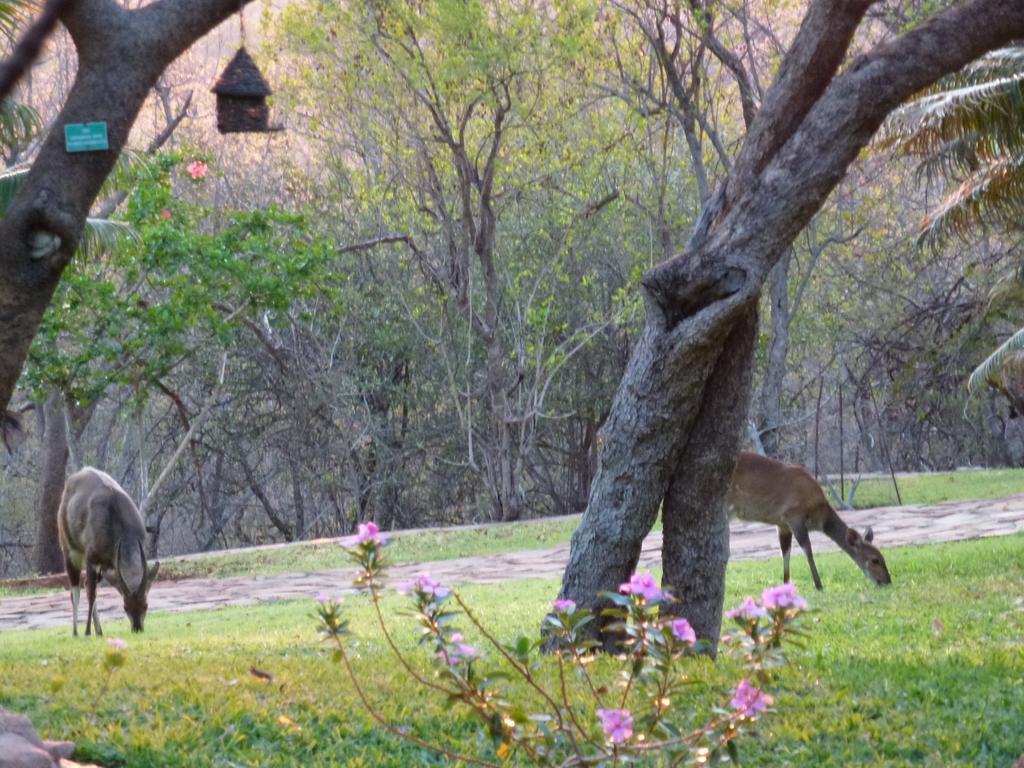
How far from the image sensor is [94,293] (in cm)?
1856

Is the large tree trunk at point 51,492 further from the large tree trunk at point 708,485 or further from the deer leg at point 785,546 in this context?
the large tree trunk at point 708,485

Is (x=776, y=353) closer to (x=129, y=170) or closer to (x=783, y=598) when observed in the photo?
(x=129, y=170)

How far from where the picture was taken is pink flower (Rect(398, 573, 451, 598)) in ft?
12.7

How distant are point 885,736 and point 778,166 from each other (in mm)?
2964

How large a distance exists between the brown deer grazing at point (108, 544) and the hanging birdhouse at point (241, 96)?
541 centimetres

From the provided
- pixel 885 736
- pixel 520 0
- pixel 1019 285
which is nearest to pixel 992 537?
pixel 1019 285

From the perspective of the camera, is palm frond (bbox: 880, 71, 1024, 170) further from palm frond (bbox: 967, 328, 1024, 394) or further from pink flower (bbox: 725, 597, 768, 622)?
pink flower (bbox: 725, 597, 768, 622)

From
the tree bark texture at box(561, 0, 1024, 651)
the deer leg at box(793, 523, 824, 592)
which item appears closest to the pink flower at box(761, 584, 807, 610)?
the tree bark texture at box(561, 0, 1024, 651)

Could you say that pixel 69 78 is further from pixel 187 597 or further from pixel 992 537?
pixel 992 537

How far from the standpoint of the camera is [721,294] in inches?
275

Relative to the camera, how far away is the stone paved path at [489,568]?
15.6 metres

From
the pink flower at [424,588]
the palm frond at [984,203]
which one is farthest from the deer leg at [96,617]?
the palm frond at [984,203]

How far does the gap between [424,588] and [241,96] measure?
502 cm

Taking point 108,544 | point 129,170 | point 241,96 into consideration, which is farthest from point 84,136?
point 129,170
